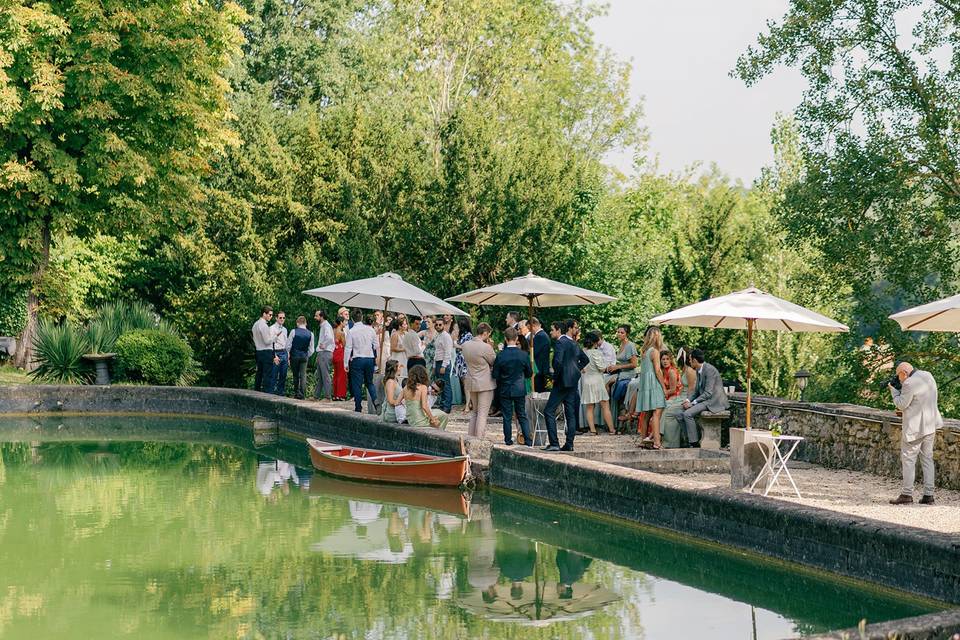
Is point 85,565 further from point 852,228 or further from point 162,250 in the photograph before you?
point 162,250

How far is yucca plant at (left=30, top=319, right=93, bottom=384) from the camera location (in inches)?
1059

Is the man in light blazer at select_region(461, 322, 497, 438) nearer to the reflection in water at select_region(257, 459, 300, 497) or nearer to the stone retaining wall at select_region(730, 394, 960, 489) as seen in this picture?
the reflection in water at select_region(257, 459, 300, 497)

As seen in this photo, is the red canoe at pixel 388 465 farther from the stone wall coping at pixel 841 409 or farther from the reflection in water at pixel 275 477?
the stone wall coping at pixel 841 409

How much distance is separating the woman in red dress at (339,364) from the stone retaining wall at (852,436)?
8.09 metres

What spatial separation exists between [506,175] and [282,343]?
21.3 feet

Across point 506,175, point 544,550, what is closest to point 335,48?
point 506,175

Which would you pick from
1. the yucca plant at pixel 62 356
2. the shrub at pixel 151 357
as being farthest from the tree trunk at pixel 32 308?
the shrub at pixel 151 357

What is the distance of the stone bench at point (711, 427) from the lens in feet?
54.7

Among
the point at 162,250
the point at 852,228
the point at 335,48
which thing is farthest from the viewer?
the point at 335,48

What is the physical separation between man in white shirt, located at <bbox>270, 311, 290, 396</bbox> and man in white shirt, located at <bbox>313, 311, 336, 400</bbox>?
1.28 meters

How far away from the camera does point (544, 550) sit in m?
13.0

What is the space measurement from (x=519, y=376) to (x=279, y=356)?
9.45 m

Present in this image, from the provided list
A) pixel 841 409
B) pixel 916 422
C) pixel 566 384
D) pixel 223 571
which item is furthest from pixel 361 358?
pixel 916 422

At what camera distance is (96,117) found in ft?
91.3
